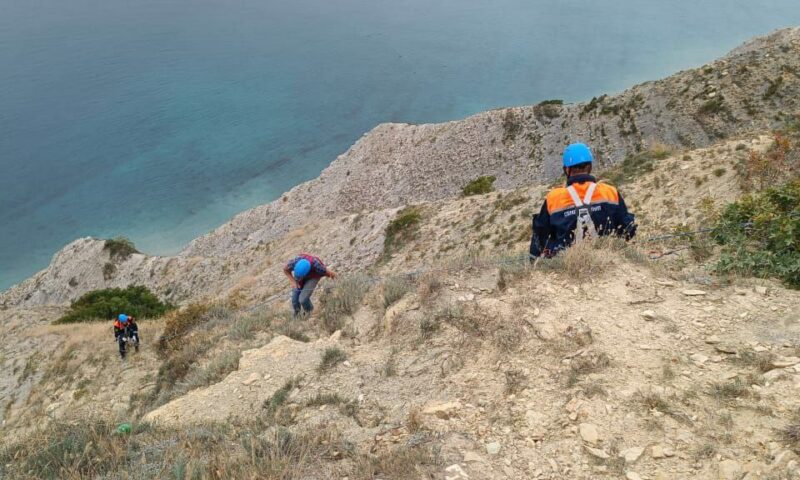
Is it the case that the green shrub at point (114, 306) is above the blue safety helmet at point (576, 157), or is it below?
below

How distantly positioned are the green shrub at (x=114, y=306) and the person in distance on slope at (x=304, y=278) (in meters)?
20.3

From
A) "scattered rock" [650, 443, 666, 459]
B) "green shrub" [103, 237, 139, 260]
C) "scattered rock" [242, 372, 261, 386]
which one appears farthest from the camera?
"green shrub" [103, 237, 139, 260]

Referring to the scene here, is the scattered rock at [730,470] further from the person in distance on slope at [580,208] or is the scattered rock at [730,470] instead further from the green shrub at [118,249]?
the green shrub at [118,249]

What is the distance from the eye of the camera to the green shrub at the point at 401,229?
25.5 m

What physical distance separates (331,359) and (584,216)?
4293 millimetres

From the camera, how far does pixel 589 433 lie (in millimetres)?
4609

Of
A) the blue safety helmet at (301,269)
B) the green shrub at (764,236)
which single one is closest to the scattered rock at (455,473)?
the green shrub at (764,236)

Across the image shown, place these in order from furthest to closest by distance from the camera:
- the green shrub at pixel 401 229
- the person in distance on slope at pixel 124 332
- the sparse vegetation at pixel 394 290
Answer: the green shrub at pixel 401 229 → the person in distance on slope at pixel 124 332 → the sparse vegetation at pixel 394 290

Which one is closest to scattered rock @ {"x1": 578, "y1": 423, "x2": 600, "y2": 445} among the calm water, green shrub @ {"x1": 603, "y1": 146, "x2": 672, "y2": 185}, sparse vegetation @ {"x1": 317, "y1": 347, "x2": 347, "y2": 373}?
sparse vegetation @ {"x1": 317, "y1": 347, "x2": 347, "y2": 373}

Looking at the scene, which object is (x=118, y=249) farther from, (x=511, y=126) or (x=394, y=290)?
(x=394, y=290)

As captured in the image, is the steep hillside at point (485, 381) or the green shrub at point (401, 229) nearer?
the steep hillside at point (485, 381)

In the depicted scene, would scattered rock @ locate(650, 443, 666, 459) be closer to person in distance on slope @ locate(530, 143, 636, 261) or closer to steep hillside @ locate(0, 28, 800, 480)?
steep hillside @ locate(0, 28, 800, 480)

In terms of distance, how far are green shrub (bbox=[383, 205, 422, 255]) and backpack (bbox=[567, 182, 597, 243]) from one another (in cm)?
1800

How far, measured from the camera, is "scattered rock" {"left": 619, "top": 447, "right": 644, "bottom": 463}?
14.0 feet
